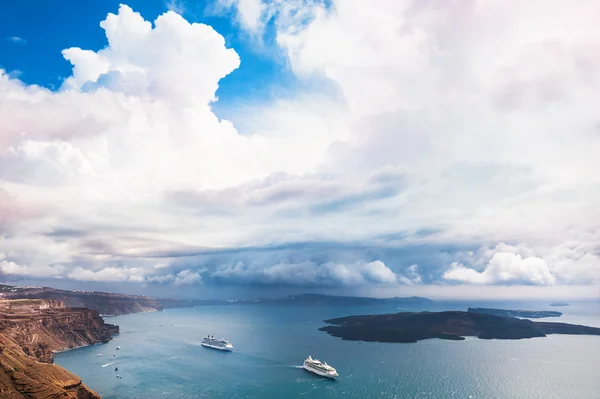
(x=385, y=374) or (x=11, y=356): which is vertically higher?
(x=11, y=356)

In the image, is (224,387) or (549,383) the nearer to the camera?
(224,387)

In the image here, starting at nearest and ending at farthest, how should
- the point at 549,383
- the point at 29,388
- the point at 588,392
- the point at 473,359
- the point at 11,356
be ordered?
the point at 29,388 → the point at 11,356 → the point at 588,392 → the point at 549,383 → the point at 473,359

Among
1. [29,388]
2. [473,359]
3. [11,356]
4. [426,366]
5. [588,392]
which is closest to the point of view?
[29,388]

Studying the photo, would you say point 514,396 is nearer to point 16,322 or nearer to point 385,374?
point 385,374

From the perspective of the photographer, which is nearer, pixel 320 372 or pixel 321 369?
pixel 320 372

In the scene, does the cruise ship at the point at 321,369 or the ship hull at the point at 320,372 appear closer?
the ship hull at the point at 320,372

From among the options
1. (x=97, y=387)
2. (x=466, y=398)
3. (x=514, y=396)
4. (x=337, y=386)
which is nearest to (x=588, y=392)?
(x=514, y=396)

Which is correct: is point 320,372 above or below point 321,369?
below

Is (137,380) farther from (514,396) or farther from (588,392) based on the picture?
(588,392)

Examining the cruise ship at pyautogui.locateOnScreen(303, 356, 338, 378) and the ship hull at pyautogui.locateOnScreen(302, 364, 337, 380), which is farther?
the cruise ship at pyautogui.locateOnScreen(303, 356, 338, 378)

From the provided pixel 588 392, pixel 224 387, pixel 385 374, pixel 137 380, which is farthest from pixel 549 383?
pixel 137 380
